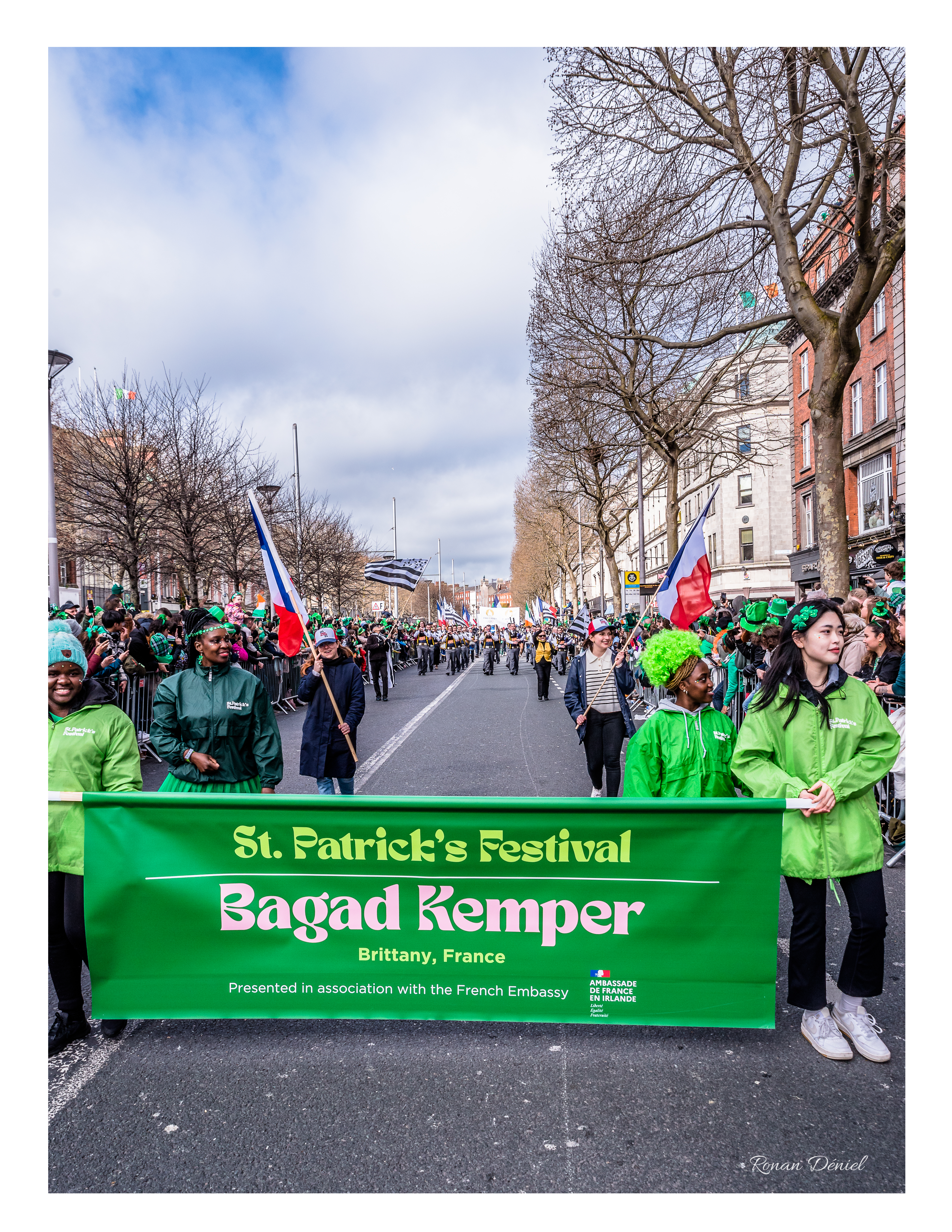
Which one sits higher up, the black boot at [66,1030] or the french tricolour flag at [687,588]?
the french tricolour flag at [687,588]

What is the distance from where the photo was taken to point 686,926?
338 cm

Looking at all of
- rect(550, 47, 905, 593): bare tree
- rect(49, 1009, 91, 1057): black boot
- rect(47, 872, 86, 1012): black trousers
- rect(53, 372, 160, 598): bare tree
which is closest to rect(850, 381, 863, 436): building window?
rect(550, 47, 905, 593): bare tree

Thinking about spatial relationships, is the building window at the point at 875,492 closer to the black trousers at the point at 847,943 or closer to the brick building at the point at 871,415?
the brick building at the point at 871,415

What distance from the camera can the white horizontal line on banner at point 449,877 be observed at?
3.37m

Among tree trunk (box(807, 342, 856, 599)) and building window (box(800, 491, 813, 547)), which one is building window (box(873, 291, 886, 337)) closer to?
building window (box(800, 491, 813, 547))

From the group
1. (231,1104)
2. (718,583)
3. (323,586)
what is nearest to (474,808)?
(231,1104)

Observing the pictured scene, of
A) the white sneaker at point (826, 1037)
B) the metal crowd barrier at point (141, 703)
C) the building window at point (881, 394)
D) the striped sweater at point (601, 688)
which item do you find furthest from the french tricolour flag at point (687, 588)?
the building window at point (881, 394)

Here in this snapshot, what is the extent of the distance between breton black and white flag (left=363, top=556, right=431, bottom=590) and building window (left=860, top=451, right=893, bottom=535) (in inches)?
809

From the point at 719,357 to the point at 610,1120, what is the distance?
23.3 metres

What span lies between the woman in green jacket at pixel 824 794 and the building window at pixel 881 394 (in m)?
30.1

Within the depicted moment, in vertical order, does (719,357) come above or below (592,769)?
above

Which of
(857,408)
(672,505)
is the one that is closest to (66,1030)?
(672,505)

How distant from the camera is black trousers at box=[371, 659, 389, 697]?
70.4ft

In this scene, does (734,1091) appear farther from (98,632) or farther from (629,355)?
(629,355)
